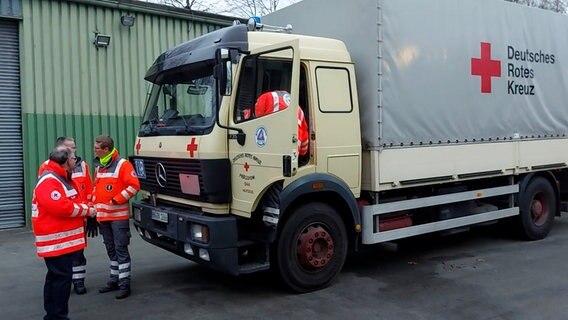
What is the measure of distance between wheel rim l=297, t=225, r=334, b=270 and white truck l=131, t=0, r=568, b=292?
15 millimetres

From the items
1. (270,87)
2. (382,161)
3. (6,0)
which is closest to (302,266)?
(382,161)

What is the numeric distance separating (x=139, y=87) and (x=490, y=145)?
7.11 meters

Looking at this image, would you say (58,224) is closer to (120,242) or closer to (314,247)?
(120,242)

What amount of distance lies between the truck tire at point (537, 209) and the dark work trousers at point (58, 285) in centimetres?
625

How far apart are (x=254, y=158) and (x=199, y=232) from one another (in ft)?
2.95

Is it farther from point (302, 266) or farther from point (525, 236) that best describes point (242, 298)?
point (525, 236)

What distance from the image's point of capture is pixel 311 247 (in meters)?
5.42

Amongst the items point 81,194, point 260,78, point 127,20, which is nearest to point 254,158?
point 260,78

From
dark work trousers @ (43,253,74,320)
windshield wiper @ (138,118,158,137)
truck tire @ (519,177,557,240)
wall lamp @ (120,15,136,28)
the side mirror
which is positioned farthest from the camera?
wall lamp @ (120,15,136,28)

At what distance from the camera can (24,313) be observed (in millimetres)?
5102

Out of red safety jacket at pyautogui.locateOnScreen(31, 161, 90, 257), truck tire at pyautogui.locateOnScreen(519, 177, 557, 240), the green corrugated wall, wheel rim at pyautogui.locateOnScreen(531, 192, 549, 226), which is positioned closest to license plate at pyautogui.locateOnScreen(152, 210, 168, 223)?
red safety jacket at pyautogui.locateOnScreen(31, 161, 90, 257)

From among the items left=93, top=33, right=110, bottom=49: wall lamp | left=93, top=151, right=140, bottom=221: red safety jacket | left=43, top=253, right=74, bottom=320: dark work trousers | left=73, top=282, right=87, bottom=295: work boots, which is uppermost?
left=93, top=33, right=110, bottom=49: wall lamp

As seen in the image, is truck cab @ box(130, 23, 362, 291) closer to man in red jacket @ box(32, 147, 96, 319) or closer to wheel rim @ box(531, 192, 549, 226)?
man in red jacket @ box(32, 147, 96, 319)

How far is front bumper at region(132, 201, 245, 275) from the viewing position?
490cm
